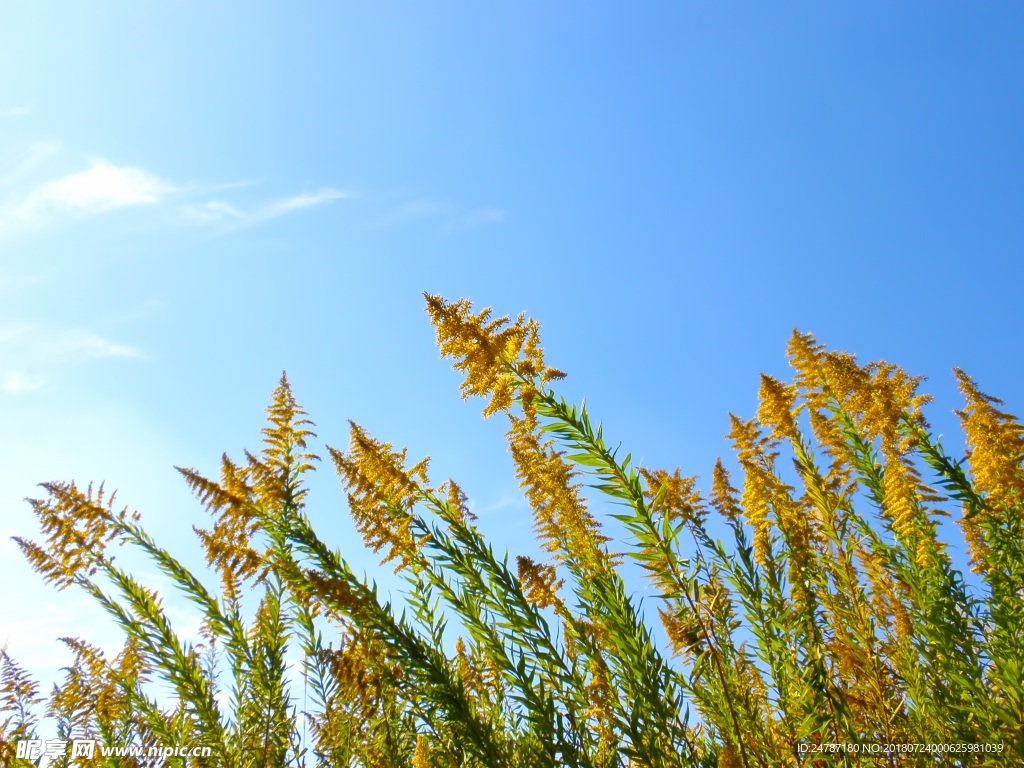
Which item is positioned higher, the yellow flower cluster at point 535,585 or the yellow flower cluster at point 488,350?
the yellow flower cluster at point 488,350

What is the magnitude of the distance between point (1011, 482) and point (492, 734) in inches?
127

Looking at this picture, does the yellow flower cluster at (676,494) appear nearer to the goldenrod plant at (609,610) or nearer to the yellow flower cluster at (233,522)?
the goldenrod plant at (609,610)

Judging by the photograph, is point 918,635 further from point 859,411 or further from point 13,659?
point 13,659

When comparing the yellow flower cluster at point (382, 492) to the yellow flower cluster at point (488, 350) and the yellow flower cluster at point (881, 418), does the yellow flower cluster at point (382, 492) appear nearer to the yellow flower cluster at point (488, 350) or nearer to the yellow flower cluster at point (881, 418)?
the yellow flower cluster at point (488, 350)

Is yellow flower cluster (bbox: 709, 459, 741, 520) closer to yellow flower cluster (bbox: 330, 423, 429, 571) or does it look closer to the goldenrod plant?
the goldenrod plant

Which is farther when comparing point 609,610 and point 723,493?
point 723,493

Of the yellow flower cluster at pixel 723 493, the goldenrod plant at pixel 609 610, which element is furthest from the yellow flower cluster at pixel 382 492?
the yellow flower cluster at pixel 723 493

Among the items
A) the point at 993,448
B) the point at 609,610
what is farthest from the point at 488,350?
the point at 993,448

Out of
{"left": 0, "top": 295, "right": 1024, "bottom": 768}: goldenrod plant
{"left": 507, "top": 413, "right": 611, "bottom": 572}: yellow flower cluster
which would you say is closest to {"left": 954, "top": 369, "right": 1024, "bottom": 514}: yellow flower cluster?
{"left": 0, "top": 295, "right": 1024, "bottom": 768}: goldenrod plant

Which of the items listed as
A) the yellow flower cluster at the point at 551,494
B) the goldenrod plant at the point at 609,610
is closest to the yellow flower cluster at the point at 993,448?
the goldenrod plant at the point at 609,610

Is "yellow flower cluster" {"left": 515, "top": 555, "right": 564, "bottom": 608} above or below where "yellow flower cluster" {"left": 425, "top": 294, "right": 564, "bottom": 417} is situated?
below

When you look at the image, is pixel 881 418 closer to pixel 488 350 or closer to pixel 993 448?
pixel 993 448

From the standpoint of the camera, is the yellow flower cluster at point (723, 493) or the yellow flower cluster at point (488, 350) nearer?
the yellow flower cluster at point (488, 350)

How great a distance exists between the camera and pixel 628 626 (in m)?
2.38
